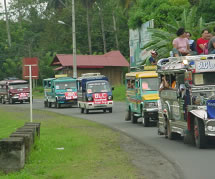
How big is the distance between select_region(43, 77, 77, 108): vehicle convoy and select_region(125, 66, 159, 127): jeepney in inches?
836

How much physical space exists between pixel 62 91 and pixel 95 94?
11046 millimetres

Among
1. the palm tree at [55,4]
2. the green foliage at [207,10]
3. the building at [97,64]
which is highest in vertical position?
the palm tree at [55,4]

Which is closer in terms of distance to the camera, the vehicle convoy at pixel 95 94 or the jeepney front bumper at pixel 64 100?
the vehicle convoy at pixel 95 94

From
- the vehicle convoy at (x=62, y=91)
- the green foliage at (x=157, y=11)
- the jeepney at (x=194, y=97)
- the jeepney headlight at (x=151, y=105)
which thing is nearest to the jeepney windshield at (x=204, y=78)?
the jeepney at (x=194, y=97)

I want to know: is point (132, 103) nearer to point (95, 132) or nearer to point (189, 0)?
Answer: point (95, 132)

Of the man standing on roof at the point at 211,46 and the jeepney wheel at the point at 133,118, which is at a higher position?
the man standing on roof at the point at 211,46

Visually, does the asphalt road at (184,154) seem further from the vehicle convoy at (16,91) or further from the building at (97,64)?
the building at (97,64)

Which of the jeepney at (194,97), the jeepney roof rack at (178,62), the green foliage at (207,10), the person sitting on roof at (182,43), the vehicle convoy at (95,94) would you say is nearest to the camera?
the jeepney at (194,97)

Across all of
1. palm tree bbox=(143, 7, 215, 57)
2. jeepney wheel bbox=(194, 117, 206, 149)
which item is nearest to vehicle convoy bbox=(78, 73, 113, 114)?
palm tree bbox=(143, 7, 215, 57)

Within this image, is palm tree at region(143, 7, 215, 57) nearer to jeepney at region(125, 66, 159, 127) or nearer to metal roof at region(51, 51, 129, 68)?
jeepney at region(125, 66, 159, 127)

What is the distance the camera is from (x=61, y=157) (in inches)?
622

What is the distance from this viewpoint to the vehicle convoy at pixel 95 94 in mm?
39750

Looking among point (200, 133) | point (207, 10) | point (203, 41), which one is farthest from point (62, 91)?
point (200, 133)

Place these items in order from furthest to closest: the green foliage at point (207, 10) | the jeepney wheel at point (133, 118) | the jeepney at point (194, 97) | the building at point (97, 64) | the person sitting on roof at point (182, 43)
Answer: the building at point (97, 64) → the green foliage at point (207, 10) → the jeepney wheel at point (133, 118) → the person sitting on roof at point (182, 43) → the jeepney at point (194, 97)
